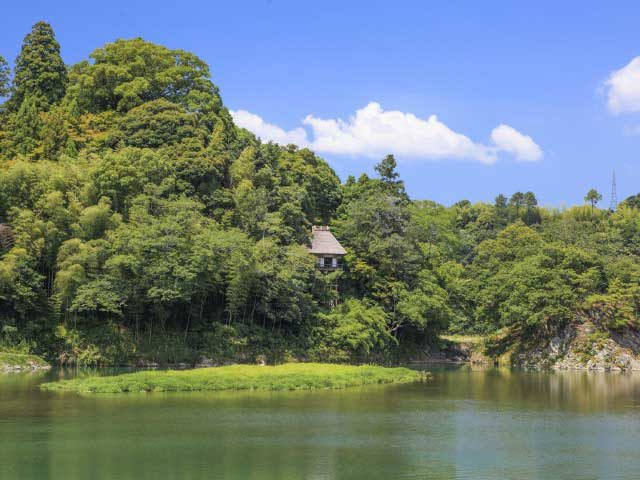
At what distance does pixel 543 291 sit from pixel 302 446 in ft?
123

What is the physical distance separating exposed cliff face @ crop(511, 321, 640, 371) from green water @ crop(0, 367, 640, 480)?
1920 centimetres

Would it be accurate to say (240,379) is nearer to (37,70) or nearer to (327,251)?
(327,251)

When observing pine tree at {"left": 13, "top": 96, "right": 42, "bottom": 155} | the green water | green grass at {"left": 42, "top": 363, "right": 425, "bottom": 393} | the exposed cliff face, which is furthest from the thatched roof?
pine tree at {"left": 13, "top": 96, "right": 42, "bottom": 155}

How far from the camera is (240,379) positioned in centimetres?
3844

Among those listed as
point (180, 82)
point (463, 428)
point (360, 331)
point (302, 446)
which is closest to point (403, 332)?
point (360, 331)

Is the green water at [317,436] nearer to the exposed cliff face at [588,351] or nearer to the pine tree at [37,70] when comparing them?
the exposed cliff face at [588,351]

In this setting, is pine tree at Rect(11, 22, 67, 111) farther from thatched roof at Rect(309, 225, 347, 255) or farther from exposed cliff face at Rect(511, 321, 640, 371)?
exposed cliff face at Rect(511, 321, 640, 371)

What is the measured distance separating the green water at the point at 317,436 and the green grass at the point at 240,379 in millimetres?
1612

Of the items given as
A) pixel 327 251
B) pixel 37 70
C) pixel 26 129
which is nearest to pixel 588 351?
pixel 327 251

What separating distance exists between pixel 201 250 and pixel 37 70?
30.4m

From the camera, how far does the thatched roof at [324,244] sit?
59.6 metres

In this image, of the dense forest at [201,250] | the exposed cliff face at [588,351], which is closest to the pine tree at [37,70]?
the dense forest at [201,250]

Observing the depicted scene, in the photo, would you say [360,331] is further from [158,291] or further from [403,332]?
[158,291]

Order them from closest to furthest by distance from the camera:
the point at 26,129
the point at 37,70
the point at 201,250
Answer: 1. the point at 201,250
2. the point at 26,129
3. the point at 37,70
